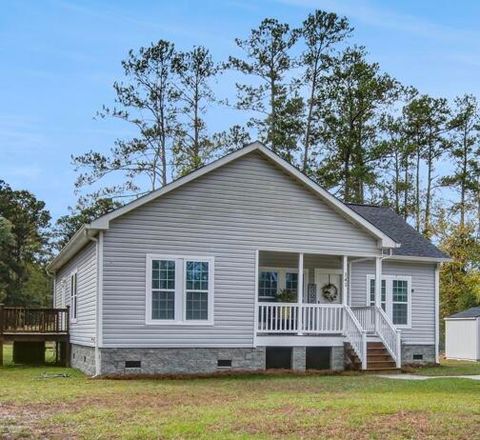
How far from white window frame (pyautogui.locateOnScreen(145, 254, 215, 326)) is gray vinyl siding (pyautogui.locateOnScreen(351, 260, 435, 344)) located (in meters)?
5.65

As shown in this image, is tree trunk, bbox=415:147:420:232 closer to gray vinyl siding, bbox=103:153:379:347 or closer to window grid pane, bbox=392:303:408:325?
window grid pane, bbox=392:303:408:325

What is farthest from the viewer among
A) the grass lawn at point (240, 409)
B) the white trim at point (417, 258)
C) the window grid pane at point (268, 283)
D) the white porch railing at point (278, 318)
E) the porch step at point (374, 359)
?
the white trim at point (417, 258)

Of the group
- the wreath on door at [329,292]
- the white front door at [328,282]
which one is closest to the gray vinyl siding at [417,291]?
the white front door at [328,282]

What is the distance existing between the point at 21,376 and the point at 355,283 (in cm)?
997

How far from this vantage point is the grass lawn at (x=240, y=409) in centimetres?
877

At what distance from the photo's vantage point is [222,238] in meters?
18.5

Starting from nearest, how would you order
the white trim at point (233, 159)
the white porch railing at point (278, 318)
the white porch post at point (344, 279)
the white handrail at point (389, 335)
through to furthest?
the white trim at point (233, 159), the white porch railing at point (278, 318), the white handrail at point (389, 335), the white porch post at point (344, 279)

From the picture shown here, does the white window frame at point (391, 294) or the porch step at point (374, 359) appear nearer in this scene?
the porch step at point (374, 359)

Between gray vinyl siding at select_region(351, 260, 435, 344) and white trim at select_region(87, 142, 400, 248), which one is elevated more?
white trim at select_region(87, 142, 400, 248)

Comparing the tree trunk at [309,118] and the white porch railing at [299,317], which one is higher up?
the tree trunk at [309,118]

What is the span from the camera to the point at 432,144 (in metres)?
39.9

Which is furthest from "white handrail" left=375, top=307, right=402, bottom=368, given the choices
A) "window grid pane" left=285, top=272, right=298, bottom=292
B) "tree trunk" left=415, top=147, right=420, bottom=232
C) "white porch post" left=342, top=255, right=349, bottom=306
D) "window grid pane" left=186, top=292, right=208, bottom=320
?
"tree trunk" left=415, top=147, right=420, bottom=232

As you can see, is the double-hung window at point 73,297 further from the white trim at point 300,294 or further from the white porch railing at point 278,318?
the white trim at point 300,294

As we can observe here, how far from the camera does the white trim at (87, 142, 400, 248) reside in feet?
56.5
